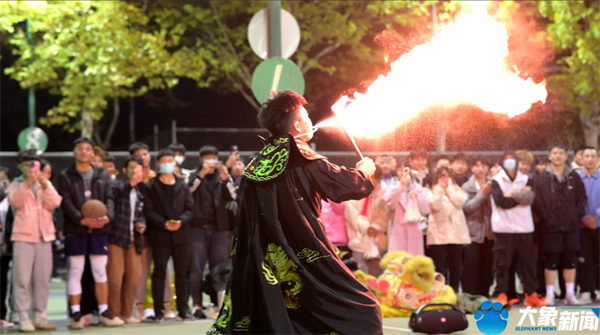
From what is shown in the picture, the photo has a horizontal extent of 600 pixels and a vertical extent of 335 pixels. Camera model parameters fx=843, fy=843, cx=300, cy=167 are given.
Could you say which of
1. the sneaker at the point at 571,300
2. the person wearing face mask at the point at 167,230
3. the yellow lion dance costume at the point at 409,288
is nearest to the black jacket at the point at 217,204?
the person wearing face mask at the point at 167,230

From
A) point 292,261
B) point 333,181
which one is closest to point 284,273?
point 292,261

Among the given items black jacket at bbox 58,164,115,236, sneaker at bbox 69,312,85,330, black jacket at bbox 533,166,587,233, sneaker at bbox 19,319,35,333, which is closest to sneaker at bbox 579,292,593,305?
black jacket at bbox 533,166,587,233

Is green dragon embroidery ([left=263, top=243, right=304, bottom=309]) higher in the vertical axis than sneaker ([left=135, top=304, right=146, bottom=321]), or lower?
higher

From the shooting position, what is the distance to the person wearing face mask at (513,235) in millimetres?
11742

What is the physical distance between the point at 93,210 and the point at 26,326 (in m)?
1.56

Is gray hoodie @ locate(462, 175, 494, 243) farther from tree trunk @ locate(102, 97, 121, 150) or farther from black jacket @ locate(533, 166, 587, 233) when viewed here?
tree trunk @ locate(102, 97, 121, 150)

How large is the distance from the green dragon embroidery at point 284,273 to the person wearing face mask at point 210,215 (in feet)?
17.1

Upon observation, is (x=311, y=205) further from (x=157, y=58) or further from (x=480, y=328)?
(x=157, y=58)

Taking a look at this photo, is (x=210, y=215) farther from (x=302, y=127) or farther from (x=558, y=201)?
(x=302, y=127)

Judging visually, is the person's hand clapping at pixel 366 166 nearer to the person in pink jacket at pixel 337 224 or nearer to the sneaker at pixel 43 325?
the sneaker at pixel 43 325

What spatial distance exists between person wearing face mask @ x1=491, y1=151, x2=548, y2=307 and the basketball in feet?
17.7

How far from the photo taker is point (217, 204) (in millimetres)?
11625

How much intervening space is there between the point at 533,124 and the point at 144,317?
547 centimetres

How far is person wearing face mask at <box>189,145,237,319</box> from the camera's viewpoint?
11.5 metres
